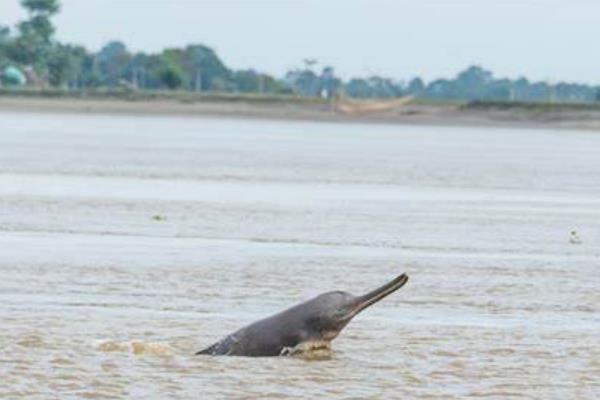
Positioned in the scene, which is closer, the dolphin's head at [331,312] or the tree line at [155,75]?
the dolphin's head at [331,312]

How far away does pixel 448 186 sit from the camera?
1662 inches

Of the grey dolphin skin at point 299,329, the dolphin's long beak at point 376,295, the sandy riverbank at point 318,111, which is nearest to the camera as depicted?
the dolphin's long beak at point 376,295

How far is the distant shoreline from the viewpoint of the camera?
11438cm

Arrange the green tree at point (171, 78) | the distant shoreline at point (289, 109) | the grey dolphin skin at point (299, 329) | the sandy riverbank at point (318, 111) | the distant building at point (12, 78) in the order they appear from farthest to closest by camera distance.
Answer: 1. the green tree at point (171, 78)
2. the distant building at point (12, 78)
3. the distant shoreline at point (289, 109)
4. the sandy riverbank at point (318, 111)
5. the grey dolphin skin at point (299, 329)

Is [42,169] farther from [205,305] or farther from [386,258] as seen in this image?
[205,305]

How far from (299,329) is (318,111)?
10692cm

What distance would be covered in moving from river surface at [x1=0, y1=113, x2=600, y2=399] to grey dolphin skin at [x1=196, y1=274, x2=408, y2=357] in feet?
0.49

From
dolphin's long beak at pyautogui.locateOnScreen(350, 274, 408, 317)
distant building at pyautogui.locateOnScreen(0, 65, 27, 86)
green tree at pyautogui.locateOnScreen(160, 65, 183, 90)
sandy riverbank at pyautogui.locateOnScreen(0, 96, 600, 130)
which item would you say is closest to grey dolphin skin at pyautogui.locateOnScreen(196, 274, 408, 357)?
dolphin's long beak at pyautogui.locateOnScreen(350, 274, 408, 317)

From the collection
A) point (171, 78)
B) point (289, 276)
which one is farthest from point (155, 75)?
point (289, 276)

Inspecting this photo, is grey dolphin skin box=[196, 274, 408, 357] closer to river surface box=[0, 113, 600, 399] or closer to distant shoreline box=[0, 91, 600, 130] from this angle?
river surface box=[0, 113, 600, 399]

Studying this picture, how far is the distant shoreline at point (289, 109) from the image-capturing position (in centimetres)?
11438

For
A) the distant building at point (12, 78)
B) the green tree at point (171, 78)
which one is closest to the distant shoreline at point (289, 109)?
the distant building at point (12, 78)

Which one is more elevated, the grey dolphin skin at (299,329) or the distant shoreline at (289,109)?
the grey dolphin skin at (299,329)

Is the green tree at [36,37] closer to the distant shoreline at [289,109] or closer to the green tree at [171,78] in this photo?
the green tree at [171,78]
